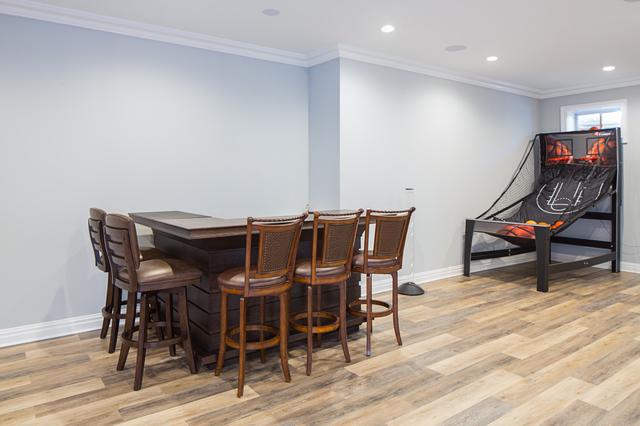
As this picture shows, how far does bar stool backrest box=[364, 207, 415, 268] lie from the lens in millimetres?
3229

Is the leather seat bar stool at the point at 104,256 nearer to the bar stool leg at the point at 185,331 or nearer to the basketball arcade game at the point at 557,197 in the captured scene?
the bar stool leg at the point at 185,331

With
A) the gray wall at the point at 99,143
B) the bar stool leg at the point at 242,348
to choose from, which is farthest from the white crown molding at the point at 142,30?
the bar stool leg at the point at 242,348

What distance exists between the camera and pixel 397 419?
2418 mm

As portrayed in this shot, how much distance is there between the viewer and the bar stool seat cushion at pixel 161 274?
2.73 m

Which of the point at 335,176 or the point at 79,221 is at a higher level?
the point at 335,176

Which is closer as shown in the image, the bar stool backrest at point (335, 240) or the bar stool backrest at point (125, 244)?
the bar stool backrest at point (125, 244)

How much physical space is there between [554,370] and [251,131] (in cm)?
342

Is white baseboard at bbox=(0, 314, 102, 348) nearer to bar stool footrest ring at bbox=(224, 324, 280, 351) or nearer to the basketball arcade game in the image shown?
bar stool footrest ring at bbox=(224, 324, 280, 351)

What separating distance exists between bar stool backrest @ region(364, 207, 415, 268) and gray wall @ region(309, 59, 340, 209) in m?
1.51

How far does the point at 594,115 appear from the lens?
6.71 metres

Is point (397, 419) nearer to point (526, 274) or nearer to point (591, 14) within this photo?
point (591, 14)

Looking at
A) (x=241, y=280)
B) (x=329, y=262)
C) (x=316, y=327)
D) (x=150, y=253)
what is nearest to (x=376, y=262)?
(x=329, y=262)

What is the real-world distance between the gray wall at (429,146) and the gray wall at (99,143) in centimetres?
94

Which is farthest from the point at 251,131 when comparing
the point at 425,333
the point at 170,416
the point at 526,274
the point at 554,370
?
the point at 526,274
